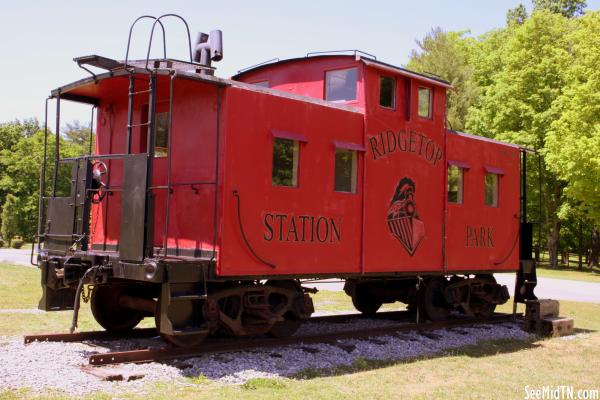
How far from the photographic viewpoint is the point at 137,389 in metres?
6.79

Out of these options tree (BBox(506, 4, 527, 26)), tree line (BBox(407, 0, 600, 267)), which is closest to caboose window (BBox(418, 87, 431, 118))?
tree line (BBox(407, 0, 600, 267))

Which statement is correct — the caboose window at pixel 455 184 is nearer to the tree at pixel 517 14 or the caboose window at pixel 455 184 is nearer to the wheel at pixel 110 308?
the wheel at pixel 110 308

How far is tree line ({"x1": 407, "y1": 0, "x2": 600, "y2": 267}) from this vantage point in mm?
30422

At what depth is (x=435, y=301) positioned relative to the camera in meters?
12.4

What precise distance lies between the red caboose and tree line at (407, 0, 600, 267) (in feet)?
56.0

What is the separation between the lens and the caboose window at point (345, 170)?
9844 millimetres

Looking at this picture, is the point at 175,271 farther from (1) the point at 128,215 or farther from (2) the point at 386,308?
(2) the point at 386,308

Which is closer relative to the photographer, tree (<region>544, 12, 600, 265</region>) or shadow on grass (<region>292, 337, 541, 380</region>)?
shadow on grass (<region>292, 337, 541, 380</region>)

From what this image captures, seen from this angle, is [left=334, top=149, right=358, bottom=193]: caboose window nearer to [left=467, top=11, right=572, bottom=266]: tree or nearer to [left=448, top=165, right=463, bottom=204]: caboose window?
[left=448, top=165, right=463, bottom=204]: caboose window

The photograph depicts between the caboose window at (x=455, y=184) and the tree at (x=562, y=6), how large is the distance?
134ft

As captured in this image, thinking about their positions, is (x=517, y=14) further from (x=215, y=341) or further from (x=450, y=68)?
(x=215, y=341)

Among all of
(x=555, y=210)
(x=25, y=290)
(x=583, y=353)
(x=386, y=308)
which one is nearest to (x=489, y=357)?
(x=583, y=353)

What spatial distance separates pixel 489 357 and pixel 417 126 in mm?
4087

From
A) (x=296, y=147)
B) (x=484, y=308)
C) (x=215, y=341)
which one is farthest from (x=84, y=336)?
(x=484, y=308)
